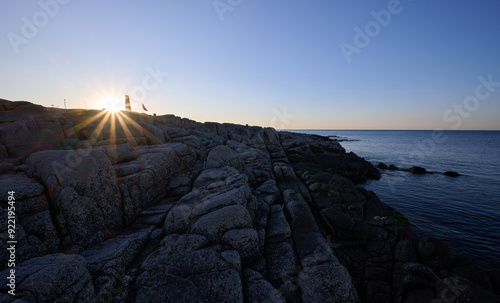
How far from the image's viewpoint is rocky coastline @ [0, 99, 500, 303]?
7531 mm

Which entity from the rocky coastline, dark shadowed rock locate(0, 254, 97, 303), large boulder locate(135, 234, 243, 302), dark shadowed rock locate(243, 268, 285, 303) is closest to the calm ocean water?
the rocky coastline

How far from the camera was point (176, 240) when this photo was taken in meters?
9.24

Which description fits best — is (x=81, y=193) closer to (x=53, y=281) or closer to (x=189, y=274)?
(x=53, y=281)

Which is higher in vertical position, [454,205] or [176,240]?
[176,240]

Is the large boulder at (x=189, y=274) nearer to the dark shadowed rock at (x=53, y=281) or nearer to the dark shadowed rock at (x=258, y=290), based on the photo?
the dark shadowed rock at (x=258, y=290)

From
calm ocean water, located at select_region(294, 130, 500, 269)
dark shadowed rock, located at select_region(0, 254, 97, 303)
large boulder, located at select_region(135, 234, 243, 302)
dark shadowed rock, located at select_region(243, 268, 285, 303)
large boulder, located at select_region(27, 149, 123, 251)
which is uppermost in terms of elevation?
large boulder, located at select_region(27, 149, 123, 251)

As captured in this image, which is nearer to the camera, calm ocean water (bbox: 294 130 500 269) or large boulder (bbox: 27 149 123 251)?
large boulder (bbox: 27 149 123 251)

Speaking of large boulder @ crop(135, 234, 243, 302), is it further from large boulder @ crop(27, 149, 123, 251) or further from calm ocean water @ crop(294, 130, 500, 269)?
calm ocean water @ crop(294, 130, 500, 269)

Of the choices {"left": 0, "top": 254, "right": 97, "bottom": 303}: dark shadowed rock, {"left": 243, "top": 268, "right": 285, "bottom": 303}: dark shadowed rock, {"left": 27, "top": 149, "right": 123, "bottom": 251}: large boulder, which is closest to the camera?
{"left": 0, "top": 254, "right": 97, "bottom": 303}: dark shadowed rock

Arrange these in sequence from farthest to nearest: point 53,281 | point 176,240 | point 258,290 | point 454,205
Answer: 1. point 454,205
2. point 176,240
3. point 258,290
4. point 53,281

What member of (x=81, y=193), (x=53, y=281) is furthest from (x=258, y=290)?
(x=81, y=193)

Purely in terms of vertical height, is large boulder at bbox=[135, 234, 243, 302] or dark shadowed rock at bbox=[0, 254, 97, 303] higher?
dark shadowed rock at bbox=[0, 254, 97, 303]

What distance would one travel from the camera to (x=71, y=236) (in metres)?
9.09

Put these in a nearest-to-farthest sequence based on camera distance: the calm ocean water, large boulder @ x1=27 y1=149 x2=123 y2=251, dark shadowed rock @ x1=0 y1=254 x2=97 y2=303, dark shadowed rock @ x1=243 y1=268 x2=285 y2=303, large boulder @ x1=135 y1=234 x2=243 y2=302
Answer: dark shadowed rock @ x1=0 y1=254 x2=97 y2=303 → large boulder @ x1=135 y1=234 x2=243 y2=302 → dark shadowed rock @ x1=243 y1=268 x2=285 y2=303 → large boulder @ x1=27 y1=149 x2=123 y2=251 → the calm ocean water
